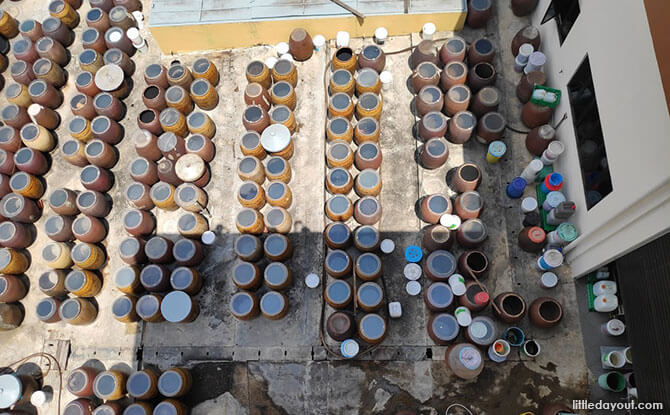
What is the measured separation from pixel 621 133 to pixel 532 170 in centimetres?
217

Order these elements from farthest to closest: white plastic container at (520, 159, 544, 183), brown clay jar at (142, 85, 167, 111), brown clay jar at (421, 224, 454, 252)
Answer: brown clay jar at (142, 85, 167, 111), white plastic container at (520, 159, 544, 183), brown clay jar at (421, 224, 454, 252)

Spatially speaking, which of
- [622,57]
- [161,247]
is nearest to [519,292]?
[622,57]

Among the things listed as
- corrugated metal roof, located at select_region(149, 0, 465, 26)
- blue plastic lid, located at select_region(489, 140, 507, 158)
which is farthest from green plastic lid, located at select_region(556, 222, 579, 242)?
corrugated metal roof, located at select_region(149, 0, 465, 26)

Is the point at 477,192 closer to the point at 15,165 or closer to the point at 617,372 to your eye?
the point at 617,372

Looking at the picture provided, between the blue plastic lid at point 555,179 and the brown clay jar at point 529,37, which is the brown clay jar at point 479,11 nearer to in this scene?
the brown clay jar at point 529,37

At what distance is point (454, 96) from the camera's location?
984 centimetres

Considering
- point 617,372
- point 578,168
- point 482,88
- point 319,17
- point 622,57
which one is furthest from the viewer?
point 319,17

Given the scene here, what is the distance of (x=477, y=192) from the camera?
9359 millimetres

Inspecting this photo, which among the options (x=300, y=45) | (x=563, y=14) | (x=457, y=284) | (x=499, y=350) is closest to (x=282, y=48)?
(x=300, y=45)

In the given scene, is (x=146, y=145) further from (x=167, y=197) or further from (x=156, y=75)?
(x=156, y=75)

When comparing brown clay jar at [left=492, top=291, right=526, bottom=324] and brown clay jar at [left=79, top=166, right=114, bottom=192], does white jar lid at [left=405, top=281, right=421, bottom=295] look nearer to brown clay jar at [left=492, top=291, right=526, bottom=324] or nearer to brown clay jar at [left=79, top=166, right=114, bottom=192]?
brown clay jar at [left=492, top=291, right=526, bottom=324]

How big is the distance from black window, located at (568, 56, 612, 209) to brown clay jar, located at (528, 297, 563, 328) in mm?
2015

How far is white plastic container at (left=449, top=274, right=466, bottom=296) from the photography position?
838 cm

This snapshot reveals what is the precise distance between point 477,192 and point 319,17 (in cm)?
595
